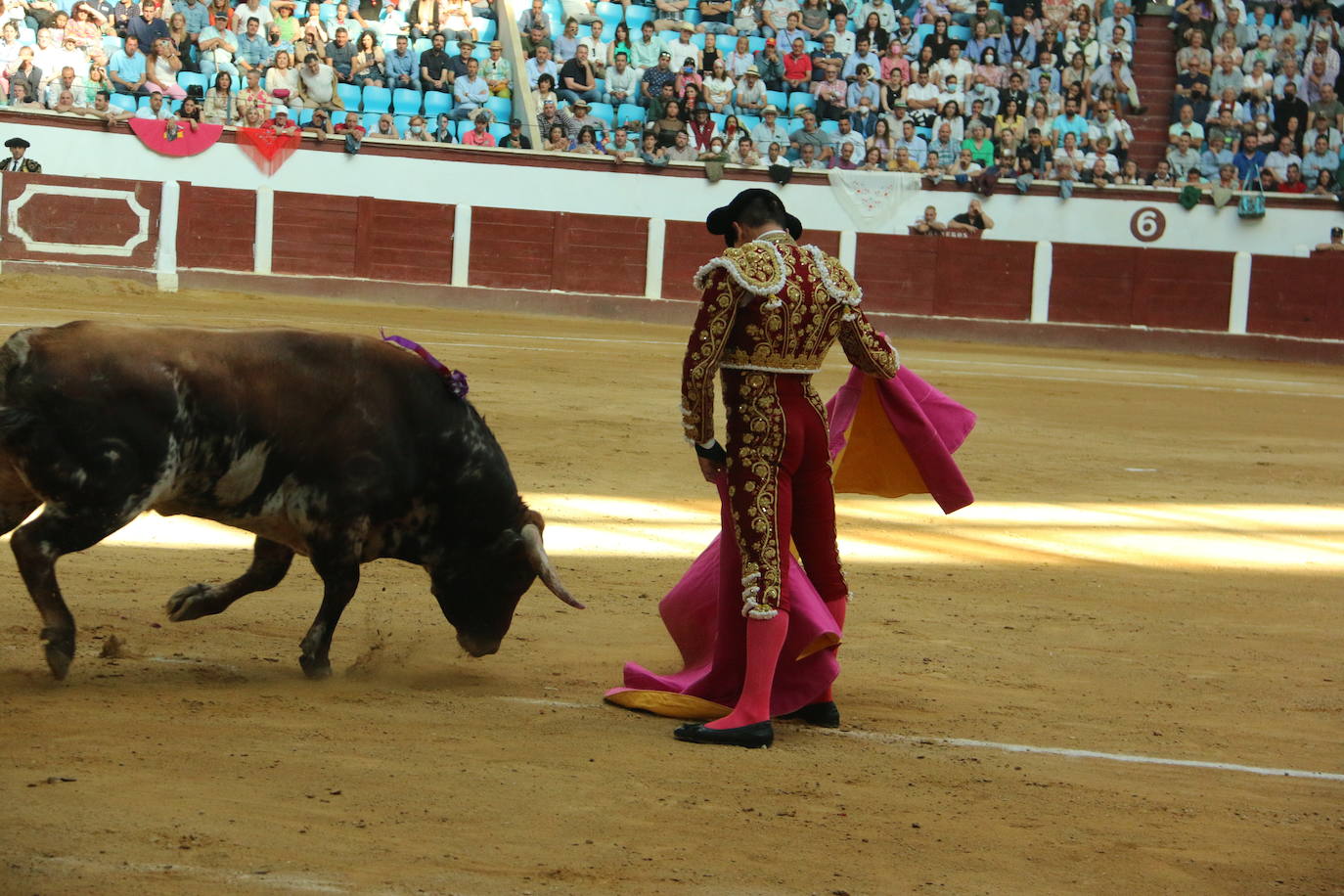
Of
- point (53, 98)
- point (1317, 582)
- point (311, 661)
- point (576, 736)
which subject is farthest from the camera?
point (53, 98)

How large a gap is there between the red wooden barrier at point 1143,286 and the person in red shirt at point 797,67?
300cm

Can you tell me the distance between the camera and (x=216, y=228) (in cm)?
1546

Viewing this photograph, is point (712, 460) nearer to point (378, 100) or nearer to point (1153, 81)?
point (378, 100)

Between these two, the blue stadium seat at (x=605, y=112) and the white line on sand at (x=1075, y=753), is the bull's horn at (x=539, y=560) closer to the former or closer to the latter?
the white line on sand at (x=1075, y=753)

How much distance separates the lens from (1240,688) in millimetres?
4301

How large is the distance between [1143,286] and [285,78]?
8.52 metres

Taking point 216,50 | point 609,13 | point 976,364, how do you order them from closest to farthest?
point 976,364, point 216,50, point 609,13

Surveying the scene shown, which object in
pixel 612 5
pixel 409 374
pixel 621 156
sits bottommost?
pixel 409 374

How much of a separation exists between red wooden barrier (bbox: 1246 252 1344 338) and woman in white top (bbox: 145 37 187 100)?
10425 millimetres

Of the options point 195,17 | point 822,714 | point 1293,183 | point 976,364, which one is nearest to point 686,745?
point 822,714

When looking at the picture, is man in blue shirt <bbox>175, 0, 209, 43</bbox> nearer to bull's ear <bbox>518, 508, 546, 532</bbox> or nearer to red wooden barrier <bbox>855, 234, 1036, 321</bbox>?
red wooden barrier <bbox>855, 234, 1036, 321</bbox>

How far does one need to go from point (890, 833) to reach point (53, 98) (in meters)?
13.8

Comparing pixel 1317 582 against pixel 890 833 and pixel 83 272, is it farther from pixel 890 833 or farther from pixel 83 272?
pixel 83 272

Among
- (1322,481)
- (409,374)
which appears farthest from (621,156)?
Answer: (409,374)
